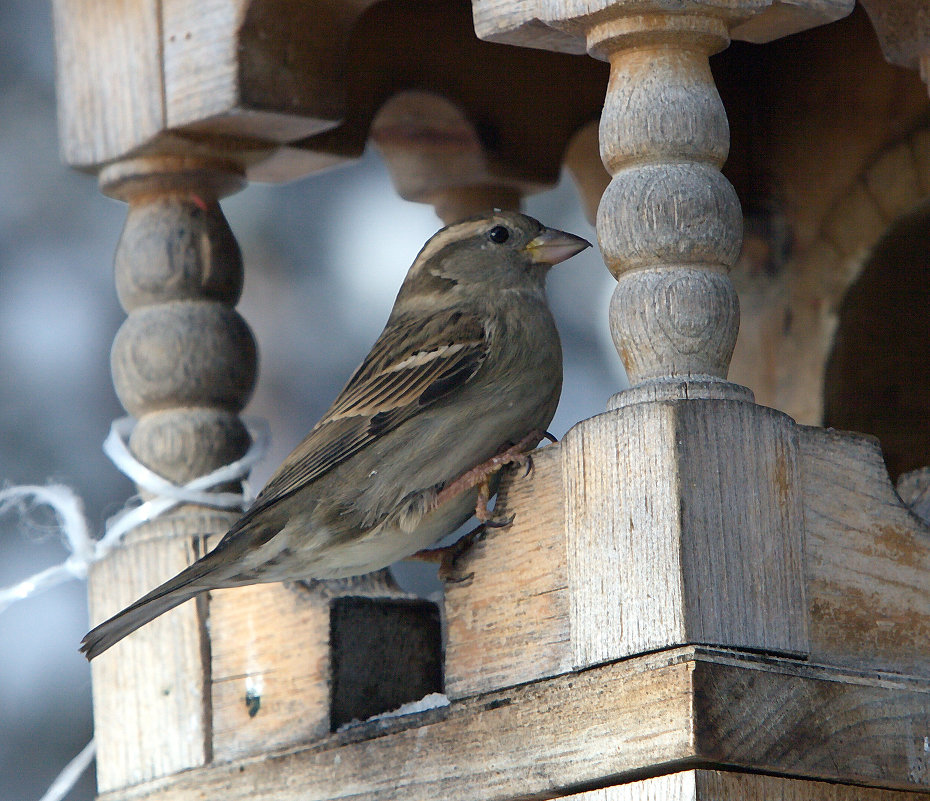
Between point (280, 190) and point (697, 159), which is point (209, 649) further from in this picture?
point (280, 190)

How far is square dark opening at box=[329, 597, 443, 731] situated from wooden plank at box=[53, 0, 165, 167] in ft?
2.80

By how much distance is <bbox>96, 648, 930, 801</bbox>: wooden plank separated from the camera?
6.18ft

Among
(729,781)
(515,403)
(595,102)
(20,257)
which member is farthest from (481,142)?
(20,257)

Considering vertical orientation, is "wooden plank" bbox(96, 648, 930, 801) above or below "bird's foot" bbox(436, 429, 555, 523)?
below

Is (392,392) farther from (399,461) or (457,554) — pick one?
(457,554)

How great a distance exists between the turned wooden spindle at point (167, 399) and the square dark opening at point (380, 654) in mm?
309

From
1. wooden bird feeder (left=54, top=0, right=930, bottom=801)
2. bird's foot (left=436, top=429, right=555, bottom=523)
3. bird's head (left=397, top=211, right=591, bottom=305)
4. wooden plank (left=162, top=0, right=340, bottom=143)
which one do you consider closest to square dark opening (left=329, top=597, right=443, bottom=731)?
wooden bird feeder (left=54, top=0, right=930, bottom=801)

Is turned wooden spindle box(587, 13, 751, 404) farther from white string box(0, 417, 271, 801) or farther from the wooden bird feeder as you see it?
white string box(0, 417, 271, 801)

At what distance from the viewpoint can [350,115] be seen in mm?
3064

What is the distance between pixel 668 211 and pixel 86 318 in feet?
10.7

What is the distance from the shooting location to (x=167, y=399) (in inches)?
112

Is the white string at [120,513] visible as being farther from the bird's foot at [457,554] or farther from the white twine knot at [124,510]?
the bird's foot at [457,554]

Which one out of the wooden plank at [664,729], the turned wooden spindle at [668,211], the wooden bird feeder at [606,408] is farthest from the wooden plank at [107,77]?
the wooden plank at [664,729]

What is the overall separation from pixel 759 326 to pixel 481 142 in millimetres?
691
